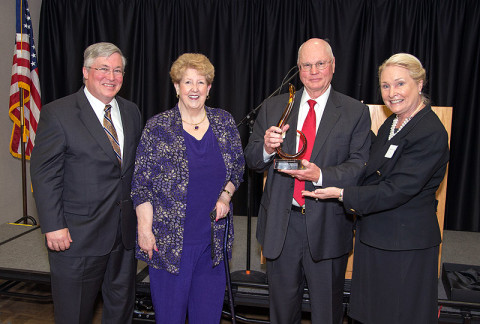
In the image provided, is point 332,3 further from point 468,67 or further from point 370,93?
point 468,67

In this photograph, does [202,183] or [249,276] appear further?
[249,276]

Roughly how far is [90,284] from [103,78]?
1.09 m

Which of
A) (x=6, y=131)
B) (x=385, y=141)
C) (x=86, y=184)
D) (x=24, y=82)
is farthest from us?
(x=6, y=131)

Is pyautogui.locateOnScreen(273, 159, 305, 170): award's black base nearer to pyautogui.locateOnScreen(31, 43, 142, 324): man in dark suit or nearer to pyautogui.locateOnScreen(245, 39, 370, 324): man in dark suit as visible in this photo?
pyautogui.locateOnScreen(245, 39, 370, 324): man in dark suit

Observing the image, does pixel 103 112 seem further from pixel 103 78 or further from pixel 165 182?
pixel 165 182

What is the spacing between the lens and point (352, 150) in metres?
2.24

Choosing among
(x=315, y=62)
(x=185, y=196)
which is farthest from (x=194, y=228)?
(x=315, y=62)

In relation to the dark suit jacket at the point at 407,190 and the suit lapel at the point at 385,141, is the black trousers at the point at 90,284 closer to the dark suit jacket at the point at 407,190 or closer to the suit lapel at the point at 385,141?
the dark suit jacket at the point at 407,190

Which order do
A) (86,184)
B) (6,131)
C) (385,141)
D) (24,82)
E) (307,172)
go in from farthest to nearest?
(6,131) < (24,82) < (385,141) < (86,184) < (307,172)

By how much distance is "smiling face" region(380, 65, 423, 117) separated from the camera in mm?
2174

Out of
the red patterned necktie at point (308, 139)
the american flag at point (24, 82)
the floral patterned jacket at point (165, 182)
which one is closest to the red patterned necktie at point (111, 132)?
the floral patterned jacket at point (165, 182)

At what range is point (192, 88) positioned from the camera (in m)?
2.14

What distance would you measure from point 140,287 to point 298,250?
1.45 m

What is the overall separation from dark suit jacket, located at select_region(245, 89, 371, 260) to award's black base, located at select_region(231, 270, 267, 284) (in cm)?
90
